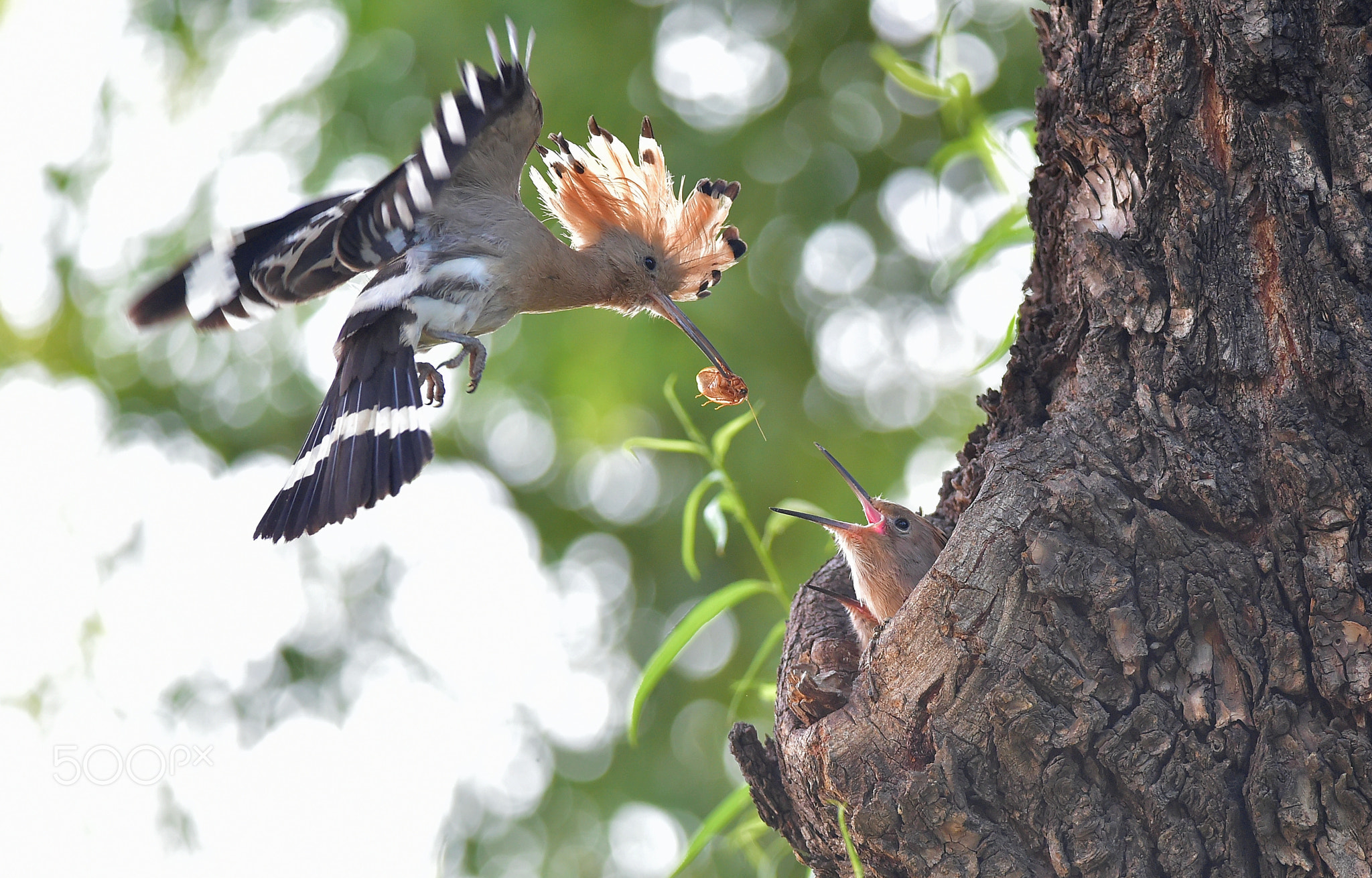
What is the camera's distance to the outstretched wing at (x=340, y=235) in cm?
231

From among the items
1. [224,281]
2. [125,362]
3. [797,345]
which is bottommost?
[797,345]

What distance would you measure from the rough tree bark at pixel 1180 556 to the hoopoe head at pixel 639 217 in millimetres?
1365

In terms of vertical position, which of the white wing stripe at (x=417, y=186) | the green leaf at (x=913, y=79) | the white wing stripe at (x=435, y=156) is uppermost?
the white wing stripe at (x=435, y=156)

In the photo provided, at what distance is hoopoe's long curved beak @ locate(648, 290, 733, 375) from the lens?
10.1ft

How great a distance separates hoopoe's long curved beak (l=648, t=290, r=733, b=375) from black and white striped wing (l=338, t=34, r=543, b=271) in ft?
1.89

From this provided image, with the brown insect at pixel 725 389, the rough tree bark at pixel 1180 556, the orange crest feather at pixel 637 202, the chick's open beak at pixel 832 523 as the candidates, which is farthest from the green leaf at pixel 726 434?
the orange crest feather at pixel 637 202

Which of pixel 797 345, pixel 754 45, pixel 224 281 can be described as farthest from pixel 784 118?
pixel 224 281

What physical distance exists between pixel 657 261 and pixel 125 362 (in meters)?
3.13

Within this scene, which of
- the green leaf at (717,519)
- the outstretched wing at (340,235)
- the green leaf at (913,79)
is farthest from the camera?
the green leaf at (913,79)

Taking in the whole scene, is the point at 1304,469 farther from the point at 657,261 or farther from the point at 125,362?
the point at 125,362

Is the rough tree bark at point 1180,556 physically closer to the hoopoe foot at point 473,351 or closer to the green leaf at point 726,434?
the green leaf at point 726,434

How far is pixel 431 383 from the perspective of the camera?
2.74m

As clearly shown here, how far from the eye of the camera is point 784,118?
4684 millimetres

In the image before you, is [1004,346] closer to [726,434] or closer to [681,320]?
[726,434]
